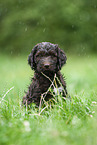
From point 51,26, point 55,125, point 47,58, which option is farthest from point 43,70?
point 51,26

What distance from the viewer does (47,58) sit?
524 cm

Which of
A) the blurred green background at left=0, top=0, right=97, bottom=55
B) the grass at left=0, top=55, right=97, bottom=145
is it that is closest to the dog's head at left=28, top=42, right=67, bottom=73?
the grass at left=0, top=55, right=97, bottom=145

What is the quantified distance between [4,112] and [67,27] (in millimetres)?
19158

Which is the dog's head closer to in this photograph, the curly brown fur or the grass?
the curly brown fur

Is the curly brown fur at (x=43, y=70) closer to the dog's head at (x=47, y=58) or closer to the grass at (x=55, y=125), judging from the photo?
the dog's head at (x=47, y=58)

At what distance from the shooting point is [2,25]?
25.2 metres

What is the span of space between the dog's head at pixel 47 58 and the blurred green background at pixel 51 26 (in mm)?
16365

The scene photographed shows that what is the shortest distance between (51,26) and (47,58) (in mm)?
17902

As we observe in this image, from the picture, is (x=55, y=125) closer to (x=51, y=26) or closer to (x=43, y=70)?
(x=43, y=70)

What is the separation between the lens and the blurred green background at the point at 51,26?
22406 millimetres

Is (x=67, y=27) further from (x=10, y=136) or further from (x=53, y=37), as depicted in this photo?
(x=10, y=136)

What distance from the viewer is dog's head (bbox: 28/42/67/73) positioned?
16.8 ft

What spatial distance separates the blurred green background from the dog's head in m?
16.4

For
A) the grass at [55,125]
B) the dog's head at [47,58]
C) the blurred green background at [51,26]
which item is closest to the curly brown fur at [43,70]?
the dog's head at [47,58]
